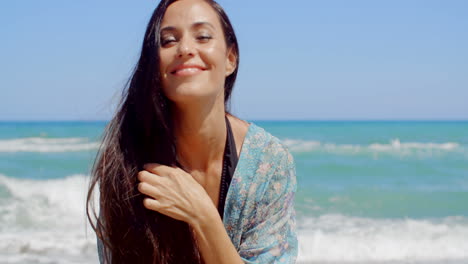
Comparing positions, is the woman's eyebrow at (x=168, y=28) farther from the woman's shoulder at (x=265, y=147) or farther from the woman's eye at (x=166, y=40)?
the woman's shoulder at (x=265, y=147)

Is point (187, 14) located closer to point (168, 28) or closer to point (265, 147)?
point (168, 28)

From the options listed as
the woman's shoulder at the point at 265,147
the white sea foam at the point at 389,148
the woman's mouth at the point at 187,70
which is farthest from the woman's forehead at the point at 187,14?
the white sea foam at the point at 389,148

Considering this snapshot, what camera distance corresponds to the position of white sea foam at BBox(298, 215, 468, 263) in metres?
5.60

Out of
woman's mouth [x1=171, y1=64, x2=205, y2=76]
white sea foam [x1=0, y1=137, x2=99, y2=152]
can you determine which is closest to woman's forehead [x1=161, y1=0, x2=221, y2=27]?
woman's mouth [x1=171, y1=64, x2=205, y2=76]

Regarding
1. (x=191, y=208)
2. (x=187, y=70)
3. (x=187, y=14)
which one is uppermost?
(x=187, y=14)

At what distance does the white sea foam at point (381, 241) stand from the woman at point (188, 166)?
3486mm

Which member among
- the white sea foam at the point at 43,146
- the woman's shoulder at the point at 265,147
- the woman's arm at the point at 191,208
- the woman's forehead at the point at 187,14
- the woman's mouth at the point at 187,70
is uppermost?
the white sea foam at the point at 43,146

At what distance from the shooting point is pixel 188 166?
2287 mm

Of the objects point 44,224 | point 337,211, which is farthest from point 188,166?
point 337,211

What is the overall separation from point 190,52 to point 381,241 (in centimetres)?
480

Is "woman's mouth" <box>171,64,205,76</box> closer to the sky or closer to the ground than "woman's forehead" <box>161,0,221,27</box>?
closer to the ground

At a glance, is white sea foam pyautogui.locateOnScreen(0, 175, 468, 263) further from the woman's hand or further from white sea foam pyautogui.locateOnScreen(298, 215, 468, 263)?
the woman's hand

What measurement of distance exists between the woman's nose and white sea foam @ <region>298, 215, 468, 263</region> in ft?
12.9

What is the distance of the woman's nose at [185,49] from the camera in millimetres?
1947
